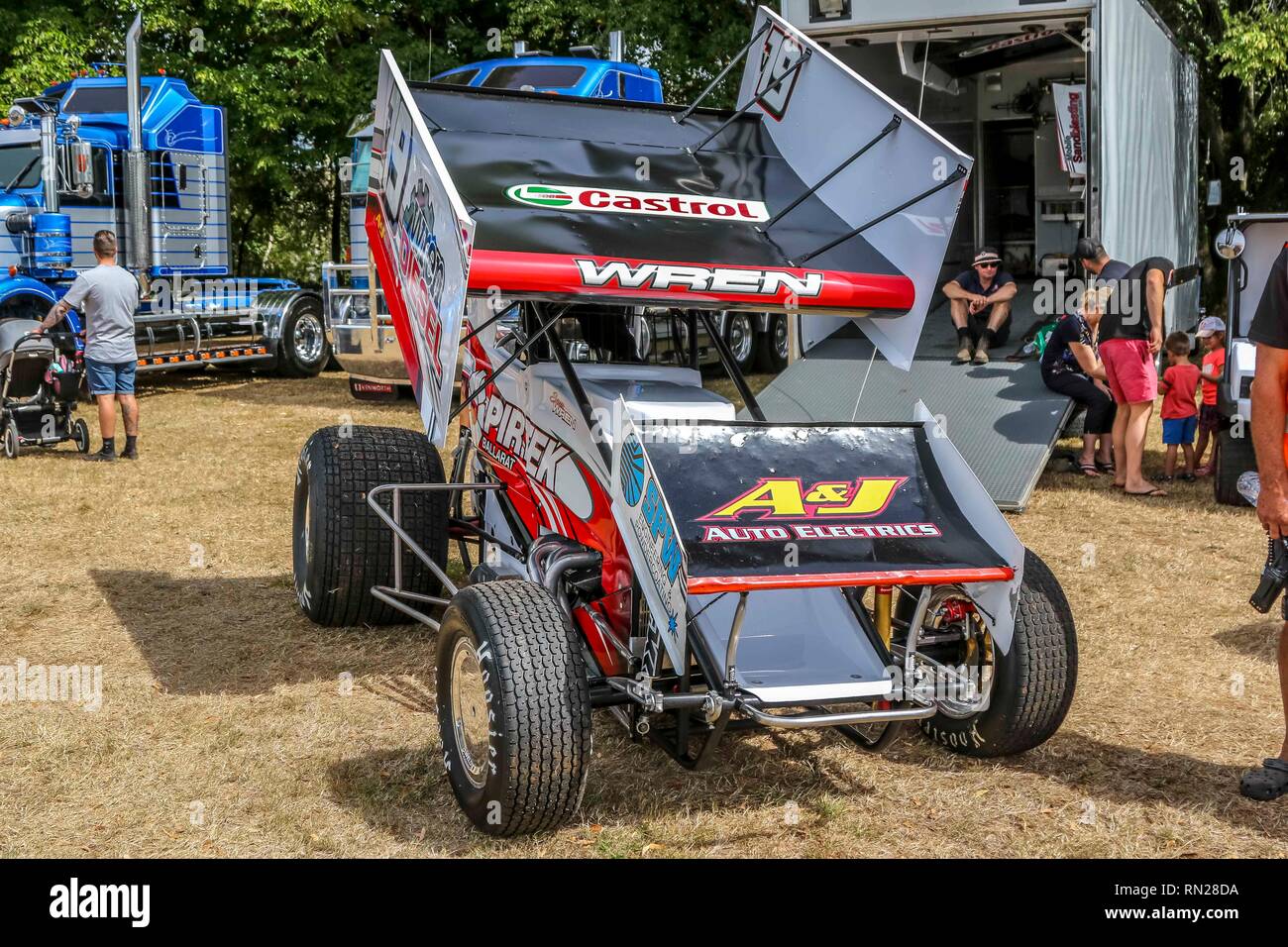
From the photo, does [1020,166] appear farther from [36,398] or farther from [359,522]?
[359,522]

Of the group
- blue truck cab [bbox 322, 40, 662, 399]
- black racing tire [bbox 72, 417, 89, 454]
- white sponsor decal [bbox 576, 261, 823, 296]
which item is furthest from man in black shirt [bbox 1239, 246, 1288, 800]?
blue truck cab [bbox 322, 40, 662, 399]

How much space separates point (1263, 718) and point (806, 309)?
2.51 meters

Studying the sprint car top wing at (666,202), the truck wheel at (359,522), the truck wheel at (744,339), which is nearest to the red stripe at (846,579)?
the sprint car top wing at (666,202)

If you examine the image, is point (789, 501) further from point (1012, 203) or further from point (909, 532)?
point (1012, 203)

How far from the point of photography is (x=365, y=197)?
13.3 meters

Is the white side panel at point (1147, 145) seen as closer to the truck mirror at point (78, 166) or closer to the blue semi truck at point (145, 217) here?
the blue semi truck at point (145, 217)

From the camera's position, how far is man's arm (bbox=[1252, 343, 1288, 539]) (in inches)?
170

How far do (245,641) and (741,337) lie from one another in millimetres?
11459

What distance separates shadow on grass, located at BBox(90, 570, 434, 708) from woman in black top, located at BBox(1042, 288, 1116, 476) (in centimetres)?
558

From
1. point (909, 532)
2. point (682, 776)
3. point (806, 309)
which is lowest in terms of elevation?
point (682, 776)

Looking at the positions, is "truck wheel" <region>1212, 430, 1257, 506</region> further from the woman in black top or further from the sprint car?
the sprint car

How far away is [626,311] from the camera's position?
5.52 m

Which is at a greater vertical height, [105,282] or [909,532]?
[105,282]

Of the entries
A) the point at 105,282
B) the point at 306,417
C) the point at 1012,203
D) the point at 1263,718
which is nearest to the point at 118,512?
the point at 105,282
